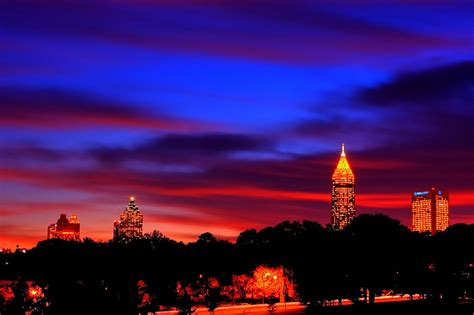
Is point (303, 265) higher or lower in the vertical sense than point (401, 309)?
higher

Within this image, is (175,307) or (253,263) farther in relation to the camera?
(253,263)

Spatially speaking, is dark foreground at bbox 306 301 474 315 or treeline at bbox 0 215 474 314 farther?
treeline at bbox 0 215 474 314

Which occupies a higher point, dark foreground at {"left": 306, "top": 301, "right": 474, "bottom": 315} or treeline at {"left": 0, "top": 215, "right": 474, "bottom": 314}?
treeline at {"left": 0, "top": 215, "right": 474, "bottom": 314}

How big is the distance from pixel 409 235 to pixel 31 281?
7106 cm

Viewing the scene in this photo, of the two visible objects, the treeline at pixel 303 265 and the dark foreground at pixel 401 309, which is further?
the treeline at pixel 303 265

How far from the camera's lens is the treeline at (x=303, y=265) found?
321 ft

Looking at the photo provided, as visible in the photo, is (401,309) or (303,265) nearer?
(401,309)

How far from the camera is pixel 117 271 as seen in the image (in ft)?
292

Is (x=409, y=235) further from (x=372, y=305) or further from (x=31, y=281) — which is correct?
(x=31, y=281)

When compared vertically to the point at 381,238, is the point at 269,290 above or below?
below

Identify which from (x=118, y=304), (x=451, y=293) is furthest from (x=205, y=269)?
(x=118, y=304)

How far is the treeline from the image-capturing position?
97.9 meters

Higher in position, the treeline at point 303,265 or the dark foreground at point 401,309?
the treeline at point 303,265

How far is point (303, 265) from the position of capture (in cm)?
11269
